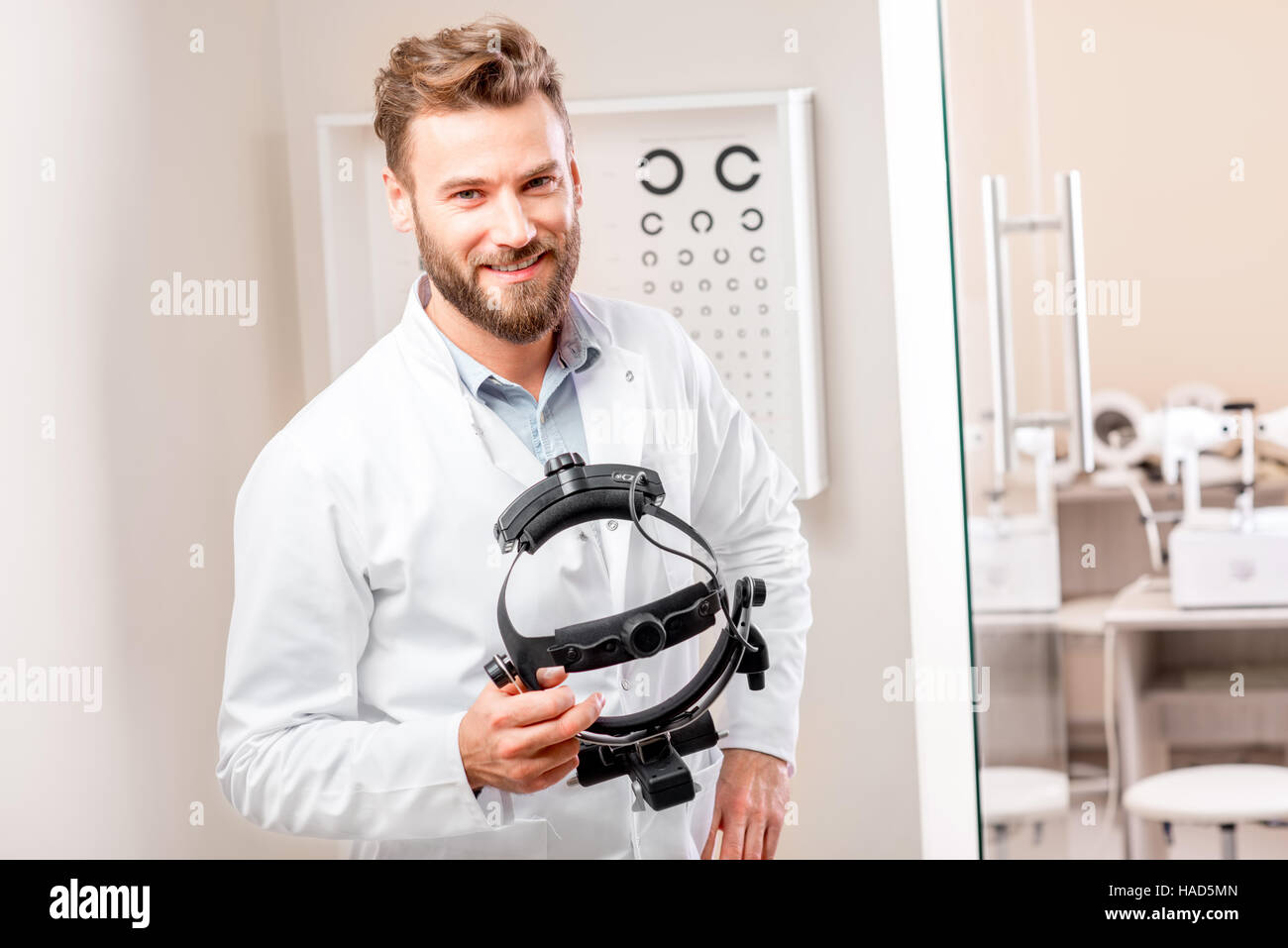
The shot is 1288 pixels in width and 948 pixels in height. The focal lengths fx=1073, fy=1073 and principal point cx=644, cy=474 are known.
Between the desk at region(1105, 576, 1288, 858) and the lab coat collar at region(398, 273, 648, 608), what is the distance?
1259mm

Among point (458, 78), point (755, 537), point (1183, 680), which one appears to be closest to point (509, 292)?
point (458, 78)

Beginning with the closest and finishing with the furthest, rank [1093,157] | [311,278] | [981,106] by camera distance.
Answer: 1. [981,106]
2. [311,278]
3. [1093,157]

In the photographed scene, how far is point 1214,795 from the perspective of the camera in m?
1.45

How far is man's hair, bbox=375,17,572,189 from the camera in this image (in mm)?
814

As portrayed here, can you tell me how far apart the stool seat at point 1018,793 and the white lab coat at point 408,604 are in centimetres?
24

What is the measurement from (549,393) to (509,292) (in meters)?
0.09

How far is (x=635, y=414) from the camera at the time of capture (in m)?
0.87

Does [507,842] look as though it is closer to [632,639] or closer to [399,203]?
[632,639]

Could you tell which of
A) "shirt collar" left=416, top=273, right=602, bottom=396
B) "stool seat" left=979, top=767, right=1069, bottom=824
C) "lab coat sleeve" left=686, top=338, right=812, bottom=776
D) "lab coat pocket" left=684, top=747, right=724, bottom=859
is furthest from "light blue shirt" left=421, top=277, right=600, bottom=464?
"stool seat" left=979, top=767, right=1069, bottom=824

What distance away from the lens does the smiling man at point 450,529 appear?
0.80 metres

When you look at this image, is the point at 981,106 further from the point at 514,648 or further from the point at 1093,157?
the point at 1093,157

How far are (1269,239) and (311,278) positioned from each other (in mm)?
2432

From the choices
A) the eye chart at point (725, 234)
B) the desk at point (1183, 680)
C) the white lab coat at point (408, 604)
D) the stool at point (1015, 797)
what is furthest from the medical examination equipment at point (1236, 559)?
the white lab coat at point (408, 604)
